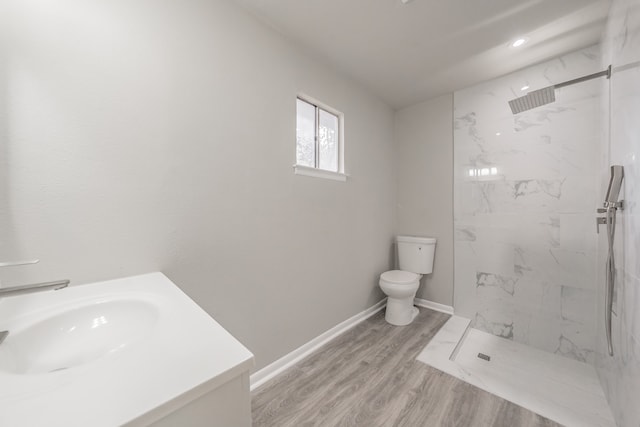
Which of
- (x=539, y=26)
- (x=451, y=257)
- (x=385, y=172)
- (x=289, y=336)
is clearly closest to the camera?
(x=539, y=26)

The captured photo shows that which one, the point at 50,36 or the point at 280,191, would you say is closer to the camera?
the point at 50,36

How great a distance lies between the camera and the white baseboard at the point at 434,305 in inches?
96.6

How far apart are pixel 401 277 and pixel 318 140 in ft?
4.99

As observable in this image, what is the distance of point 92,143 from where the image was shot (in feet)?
3.15

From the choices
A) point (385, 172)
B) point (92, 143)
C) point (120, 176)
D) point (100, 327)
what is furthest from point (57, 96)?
point (385, 172)

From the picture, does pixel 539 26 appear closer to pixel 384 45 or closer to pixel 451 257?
pixel 384 45

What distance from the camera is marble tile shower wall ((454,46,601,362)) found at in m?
1.76

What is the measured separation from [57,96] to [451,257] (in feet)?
9.75

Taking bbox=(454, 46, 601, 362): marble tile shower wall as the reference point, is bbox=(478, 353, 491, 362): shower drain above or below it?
below

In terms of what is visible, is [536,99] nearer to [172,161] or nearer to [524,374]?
[524,374]

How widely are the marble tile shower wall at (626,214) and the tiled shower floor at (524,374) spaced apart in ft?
0.44

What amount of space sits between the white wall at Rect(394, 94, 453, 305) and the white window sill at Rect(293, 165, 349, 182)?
40.9 inches

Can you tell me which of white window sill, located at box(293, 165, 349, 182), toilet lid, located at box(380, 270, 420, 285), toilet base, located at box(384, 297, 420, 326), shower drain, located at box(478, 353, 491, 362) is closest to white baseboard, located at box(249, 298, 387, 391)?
toilet base, located at box(384, 297, 420, 326)

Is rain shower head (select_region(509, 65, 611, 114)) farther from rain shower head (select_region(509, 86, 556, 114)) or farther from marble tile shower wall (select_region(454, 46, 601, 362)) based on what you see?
marble tile shower wall (select_region(454, 46, 601, 362))
